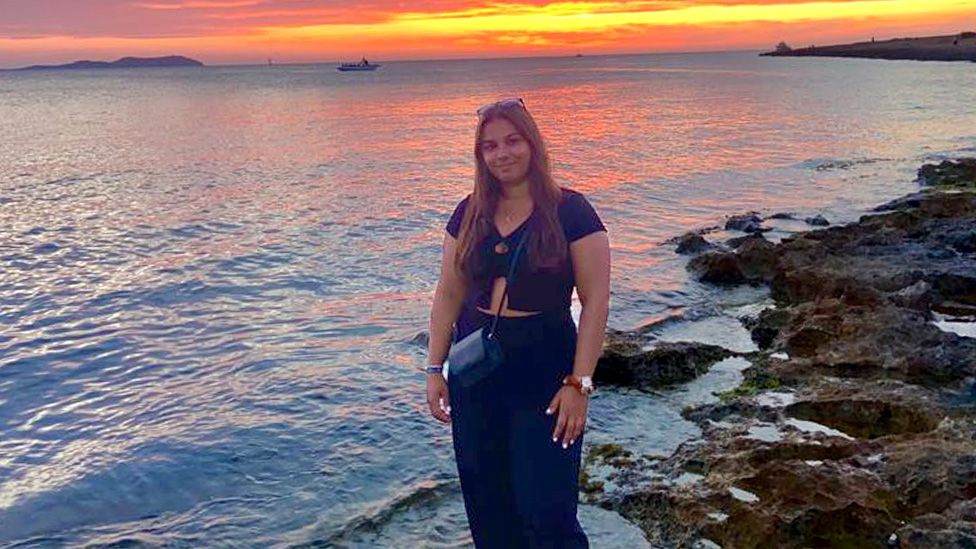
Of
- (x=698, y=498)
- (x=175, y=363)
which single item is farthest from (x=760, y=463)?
(x=175, y=363)

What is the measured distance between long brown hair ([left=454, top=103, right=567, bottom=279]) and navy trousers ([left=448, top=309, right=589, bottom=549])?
0.35 metres

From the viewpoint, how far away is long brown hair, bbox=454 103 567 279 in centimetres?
434

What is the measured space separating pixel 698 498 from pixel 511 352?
3452 mm

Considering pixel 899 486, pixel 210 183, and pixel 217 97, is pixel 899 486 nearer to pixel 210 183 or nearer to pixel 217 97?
pixel 210 183

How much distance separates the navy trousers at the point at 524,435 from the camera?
457 centimetres

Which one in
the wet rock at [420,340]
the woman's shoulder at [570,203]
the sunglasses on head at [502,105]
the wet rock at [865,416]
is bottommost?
the wet rock at [420,340]

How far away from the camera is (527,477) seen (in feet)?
15.2

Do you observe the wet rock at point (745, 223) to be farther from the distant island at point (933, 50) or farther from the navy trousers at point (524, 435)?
the distant island at point (933, 50)

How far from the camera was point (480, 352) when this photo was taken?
4504 millimetres

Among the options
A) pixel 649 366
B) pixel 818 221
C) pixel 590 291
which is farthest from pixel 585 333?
pixel 818 221

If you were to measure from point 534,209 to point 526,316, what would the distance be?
56cm

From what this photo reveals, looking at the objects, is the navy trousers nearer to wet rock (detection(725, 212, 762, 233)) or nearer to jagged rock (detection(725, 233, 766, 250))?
jagged rock (detection(725, 233, 766, 250))

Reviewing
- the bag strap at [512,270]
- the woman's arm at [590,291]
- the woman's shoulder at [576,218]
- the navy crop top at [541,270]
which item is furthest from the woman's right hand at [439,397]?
the woman's shoulder at [576,218]

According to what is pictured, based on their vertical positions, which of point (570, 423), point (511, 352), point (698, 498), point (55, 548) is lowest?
point (55, 548)
